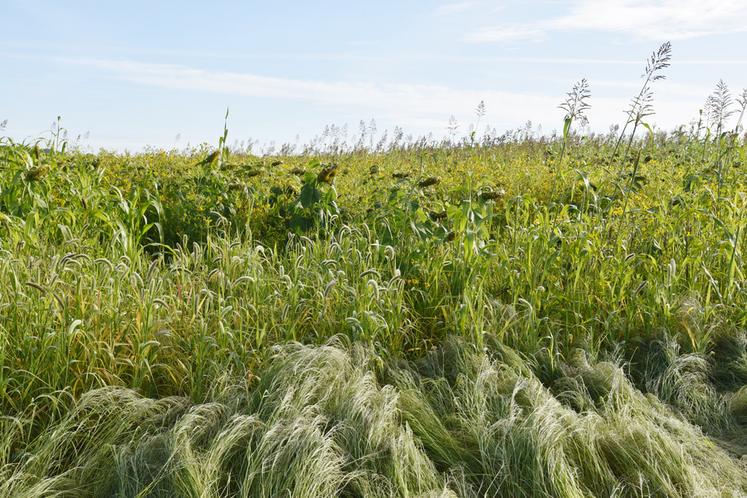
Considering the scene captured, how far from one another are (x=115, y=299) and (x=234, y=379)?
2.32 feet

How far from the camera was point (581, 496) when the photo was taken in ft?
7.78

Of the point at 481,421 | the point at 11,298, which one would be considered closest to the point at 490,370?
the point at 481,421

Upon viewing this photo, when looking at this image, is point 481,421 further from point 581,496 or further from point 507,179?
point 507,179

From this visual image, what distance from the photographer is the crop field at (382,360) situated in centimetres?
241

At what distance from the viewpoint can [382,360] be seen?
10.3 ft

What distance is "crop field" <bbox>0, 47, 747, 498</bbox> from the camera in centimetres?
241

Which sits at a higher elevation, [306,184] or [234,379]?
[306,184]

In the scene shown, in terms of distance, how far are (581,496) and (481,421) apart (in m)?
0.45

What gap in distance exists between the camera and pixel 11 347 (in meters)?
2.85

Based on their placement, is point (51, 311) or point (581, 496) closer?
point (581, 496)

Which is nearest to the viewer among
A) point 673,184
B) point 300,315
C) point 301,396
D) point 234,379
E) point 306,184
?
point 301,396

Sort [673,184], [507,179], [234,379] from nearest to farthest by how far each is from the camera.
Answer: [234,379] → [673,184] → [507,179]

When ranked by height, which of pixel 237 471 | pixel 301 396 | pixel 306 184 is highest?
pixel 306 184

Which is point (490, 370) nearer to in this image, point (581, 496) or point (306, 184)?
point (581, 496)
